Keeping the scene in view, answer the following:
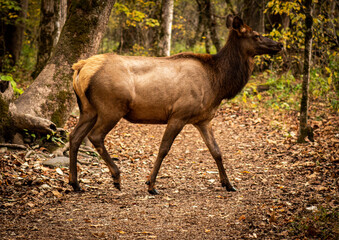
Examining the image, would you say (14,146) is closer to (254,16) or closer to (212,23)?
(212,23)

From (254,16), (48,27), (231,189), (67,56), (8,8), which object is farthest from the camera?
(254,16)

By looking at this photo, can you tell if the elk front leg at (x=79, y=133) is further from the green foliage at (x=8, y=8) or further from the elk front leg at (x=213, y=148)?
the green foliage at (x=8, y=8)

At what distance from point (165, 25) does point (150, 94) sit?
722cm

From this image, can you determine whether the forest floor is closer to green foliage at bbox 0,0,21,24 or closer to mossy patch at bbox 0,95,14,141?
mossy patch at bbox 0,95,14,141

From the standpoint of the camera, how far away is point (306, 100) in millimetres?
7461

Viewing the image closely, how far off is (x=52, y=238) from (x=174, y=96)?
2684mm

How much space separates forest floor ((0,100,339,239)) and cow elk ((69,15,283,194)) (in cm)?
43

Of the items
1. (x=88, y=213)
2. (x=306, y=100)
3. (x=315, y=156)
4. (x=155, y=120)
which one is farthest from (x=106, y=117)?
(x=306, y=100)

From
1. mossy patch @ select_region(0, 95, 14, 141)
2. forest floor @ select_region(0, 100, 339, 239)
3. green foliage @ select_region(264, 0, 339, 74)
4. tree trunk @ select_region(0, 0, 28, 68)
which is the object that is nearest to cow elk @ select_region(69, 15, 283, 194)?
forest floor @ select_region(0, 100, 339, 239)

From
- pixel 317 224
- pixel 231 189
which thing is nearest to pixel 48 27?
pixel 231 189

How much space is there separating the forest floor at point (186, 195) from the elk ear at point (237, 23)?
263cm

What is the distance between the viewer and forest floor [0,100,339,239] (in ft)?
12.4

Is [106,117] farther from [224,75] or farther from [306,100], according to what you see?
[306,100]

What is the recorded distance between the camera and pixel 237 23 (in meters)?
5.77
